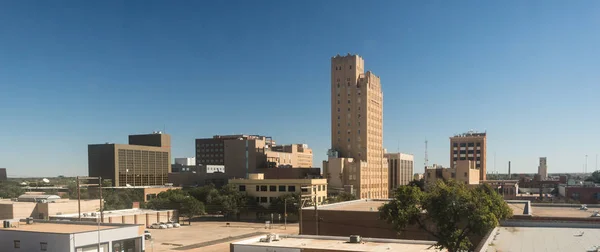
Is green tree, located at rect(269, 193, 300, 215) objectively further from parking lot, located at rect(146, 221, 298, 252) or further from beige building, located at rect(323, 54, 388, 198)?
beige building, located at rect(323, 54, 388, 198)

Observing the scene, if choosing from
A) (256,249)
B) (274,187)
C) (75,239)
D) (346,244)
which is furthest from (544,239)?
(274,187)

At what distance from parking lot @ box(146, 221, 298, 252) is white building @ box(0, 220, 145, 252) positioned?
1273 cm

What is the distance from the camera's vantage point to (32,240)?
1737 inches

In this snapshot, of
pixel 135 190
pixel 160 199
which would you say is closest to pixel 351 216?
pixel 160 199

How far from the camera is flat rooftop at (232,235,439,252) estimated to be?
1515 inches

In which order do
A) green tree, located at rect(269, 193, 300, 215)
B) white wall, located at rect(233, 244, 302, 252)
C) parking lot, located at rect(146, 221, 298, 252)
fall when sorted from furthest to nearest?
green tree, located at rect(269, 193, 300, 215)
parking lot, located at rect(146, 221, 298, 252)
white wall, located at rect(233, 244, 302, 252)

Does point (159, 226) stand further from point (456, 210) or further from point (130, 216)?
point (456, 210)

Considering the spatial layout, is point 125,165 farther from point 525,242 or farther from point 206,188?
point 525,242

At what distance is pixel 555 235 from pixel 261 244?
2354 centimetres

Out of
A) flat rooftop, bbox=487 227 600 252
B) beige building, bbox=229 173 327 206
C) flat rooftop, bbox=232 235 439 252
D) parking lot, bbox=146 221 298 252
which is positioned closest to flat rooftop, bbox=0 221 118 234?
parking lot, bbox=146 221 298 252

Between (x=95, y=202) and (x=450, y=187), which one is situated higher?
(x=450, y=187)

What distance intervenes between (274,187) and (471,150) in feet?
364

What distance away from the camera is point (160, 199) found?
4382 inches

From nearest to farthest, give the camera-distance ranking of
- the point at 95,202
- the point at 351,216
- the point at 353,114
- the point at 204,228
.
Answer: the point at 351,216
the point at 95,202
the point at 204,228
the point at 353,114
